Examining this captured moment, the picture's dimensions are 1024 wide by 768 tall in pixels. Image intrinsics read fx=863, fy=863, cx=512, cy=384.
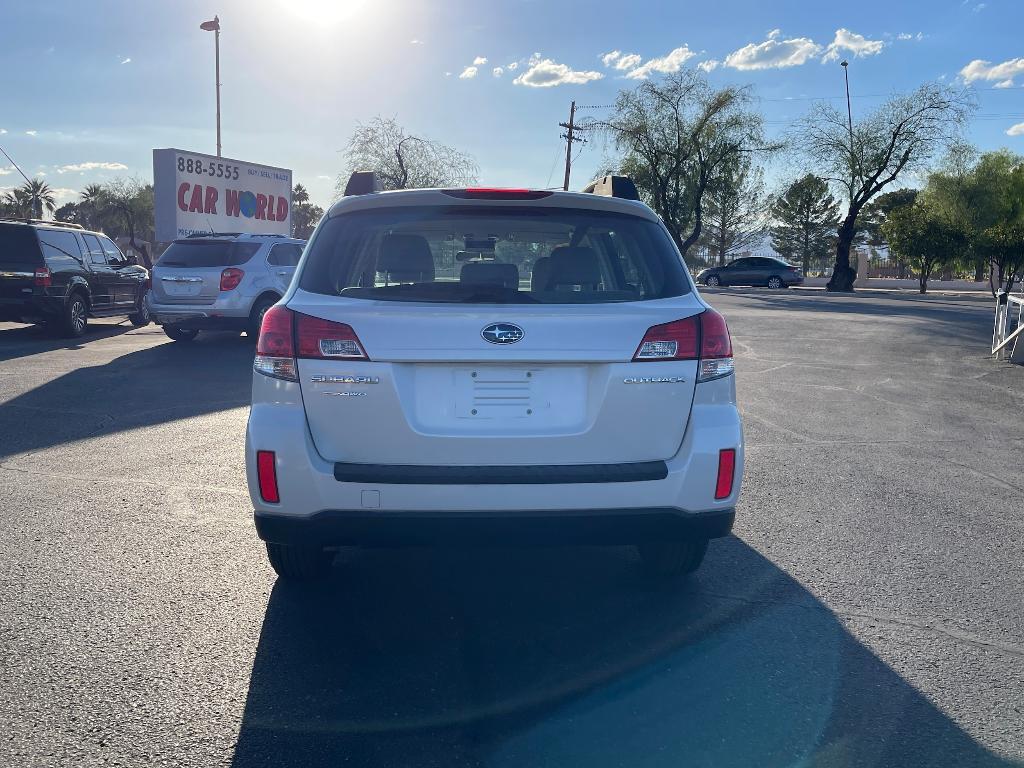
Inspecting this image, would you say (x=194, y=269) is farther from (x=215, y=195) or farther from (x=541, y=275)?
(x=215, y=195)

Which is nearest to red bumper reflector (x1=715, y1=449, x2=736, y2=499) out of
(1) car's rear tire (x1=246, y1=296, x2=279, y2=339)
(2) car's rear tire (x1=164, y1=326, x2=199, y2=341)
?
(1) car's rear tire (x1=246, y1=296, x2=279, y2=339)

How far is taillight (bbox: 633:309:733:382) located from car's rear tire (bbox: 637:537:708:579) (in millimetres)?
840

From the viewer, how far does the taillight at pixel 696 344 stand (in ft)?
10.5

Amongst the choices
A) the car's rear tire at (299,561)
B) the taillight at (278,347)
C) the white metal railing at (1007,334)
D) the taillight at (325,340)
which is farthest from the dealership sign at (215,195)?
the taillight at (325,340)

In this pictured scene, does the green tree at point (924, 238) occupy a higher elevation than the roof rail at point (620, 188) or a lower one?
higher

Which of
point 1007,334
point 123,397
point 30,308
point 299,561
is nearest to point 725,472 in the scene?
point 299,561

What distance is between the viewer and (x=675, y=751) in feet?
8.59

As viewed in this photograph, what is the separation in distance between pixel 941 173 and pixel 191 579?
4642 cm

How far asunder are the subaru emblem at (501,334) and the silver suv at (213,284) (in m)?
10.3

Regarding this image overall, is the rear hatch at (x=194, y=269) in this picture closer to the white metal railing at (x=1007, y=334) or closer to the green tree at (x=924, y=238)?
the white metal railing at (x=1007, y=334)

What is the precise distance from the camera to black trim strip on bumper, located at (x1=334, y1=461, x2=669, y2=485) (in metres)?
3.08

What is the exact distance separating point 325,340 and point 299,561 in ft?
3.63

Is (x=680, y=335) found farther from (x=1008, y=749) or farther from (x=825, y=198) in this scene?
(x=825, y=198)

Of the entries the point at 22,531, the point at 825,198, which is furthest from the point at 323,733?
the point at 825,198
